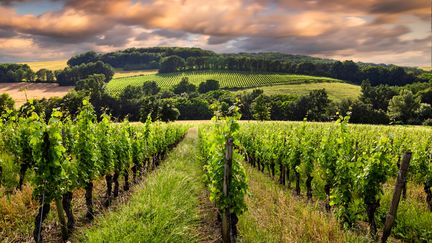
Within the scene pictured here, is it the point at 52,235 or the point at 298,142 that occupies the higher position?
the point at 298,142

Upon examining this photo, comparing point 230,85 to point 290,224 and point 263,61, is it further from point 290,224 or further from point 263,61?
point 290,224

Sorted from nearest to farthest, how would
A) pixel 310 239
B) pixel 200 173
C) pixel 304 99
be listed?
1. pixel 310 239
2. pixel 200 173
3. pixel 304 99

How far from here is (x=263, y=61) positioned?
4909 inches

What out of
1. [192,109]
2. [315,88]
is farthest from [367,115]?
[192,109]

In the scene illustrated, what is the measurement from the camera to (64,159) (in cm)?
823

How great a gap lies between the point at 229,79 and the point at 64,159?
106689 millimetres

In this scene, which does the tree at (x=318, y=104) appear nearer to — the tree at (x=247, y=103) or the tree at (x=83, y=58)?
the tree at (x=247, y=103)

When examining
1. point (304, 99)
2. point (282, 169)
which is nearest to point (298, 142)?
point (282, 169)

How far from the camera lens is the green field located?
286 feet

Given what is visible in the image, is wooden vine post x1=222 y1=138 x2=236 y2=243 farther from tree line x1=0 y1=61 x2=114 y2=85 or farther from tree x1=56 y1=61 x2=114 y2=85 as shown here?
tree x1=56 y1=61 x2=114 y2=85

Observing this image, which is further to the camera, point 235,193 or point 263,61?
point 263,61

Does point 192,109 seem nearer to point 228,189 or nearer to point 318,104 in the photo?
point 318,104

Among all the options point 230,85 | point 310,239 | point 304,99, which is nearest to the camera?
point 310,239

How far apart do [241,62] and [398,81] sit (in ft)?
192
